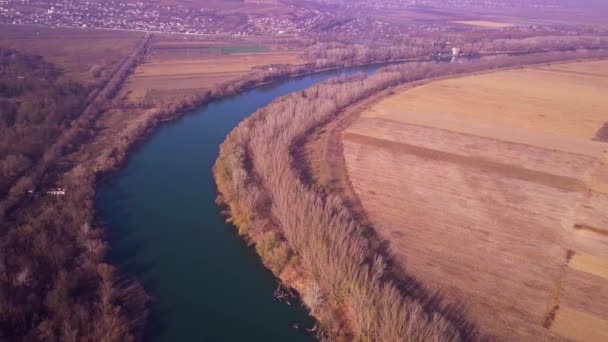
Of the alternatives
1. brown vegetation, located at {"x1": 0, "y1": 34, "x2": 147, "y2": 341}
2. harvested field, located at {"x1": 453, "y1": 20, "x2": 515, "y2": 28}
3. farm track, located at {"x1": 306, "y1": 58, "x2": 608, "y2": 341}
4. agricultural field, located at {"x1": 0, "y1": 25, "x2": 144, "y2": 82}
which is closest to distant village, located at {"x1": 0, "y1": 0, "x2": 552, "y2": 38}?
agricultural field, located at {"x1": 0, "y1": 25, "x2": 144, "y2": 82}

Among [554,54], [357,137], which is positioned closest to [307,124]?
[357,137]

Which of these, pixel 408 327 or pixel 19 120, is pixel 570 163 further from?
pixel 19 120

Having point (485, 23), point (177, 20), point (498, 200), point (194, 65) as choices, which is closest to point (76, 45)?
point (194, 65)

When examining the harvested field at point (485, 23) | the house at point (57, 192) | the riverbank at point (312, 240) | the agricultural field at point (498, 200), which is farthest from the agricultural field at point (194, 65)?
the harvested field at point (485, 23)

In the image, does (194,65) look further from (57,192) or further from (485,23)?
(485,23)

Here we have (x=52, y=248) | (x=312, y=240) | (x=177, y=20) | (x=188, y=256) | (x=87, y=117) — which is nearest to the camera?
(x=312, y=240)

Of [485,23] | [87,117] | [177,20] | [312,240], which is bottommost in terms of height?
[312,240]
